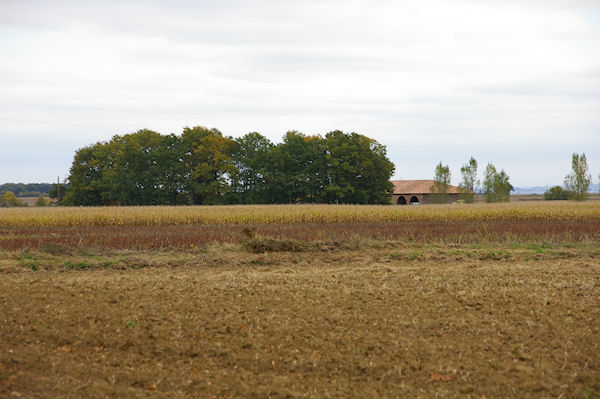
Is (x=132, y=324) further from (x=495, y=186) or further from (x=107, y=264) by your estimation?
(x=495, y=186)

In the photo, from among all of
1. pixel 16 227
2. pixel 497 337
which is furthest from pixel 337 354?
pixel 16 227

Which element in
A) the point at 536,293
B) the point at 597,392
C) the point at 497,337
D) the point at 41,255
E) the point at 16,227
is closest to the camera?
the point at 597,392

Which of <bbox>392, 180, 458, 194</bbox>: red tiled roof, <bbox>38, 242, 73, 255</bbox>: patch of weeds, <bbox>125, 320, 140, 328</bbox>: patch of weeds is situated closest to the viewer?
<bbox>125, 320, 140, 328</bbox>: patch of weeds

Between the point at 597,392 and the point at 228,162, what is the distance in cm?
5256

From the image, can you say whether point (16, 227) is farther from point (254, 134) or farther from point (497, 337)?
point (254, 134)

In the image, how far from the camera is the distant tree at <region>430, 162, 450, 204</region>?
61562 mm

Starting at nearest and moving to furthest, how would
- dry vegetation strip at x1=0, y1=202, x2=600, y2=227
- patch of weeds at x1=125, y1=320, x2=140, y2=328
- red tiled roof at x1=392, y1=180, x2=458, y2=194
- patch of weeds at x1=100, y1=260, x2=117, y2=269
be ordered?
patch of weeds at x1=125, y1=320, x2=140, y2=328, patch of weeds at x1=100, y1=260, x2=117, y2=269, dry vegetation strip at x1=0, y1=202, x2=600, y2=227, red tiled roof at x1=392, y1=180, x2=458, y2=194

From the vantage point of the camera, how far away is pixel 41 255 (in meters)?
15.0

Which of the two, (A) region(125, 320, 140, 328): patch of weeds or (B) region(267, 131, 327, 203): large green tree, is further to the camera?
(B) region(267, 131, 327, 203): large green tree

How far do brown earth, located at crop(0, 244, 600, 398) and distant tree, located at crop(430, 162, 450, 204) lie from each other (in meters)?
50.5

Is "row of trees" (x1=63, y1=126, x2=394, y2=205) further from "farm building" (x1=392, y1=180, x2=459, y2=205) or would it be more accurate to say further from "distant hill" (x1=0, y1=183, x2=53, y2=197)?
"distant hill" (x1=0, y1=183, x2=53, y2=197)

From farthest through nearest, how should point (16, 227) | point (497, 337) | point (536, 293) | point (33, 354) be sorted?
point (16, 227) < point (536, 293) < point (497, 337) < point (33, 354)

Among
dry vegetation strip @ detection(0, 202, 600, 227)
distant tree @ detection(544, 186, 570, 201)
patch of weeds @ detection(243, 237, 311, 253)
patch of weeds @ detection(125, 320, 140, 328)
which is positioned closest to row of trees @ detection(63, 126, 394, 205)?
dry vegetation strip @ detection(0, 202, 600, 227)

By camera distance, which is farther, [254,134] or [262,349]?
[254,134]
